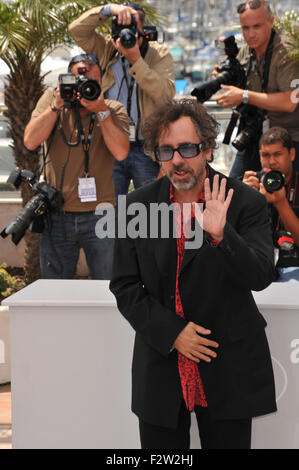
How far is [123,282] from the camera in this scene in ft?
6.13

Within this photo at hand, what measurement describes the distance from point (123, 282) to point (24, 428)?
2.84 feet

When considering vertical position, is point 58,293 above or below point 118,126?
below

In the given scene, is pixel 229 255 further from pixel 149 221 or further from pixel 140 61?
pixel 140 61

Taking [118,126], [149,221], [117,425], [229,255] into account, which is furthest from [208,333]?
[118,126]

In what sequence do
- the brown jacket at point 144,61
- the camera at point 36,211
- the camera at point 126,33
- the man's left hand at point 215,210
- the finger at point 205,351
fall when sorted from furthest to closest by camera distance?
the brown jacket at point 144,61, the camera at point 126,33, the camera at point 36,211, the finger at point 205,351, the man's left hand at point 215,210

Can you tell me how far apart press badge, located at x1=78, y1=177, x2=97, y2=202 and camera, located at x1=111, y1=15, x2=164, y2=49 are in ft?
2.72

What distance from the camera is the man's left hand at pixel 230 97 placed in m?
3.57

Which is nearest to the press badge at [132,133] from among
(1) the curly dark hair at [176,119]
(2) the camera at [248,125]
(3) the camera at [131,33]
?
(3) the camera at [131,33]

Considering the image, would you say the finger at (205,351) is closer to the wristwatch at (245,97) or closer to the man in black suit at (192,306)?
the man in black suit at (192,306)

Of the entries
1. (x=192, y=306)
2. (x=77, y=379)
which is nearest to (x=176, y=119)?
(x=192, y=306)

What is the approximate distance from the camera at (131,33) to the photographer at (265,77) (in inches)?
17.5

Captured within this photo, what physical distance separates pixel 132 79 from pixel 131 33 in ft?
0.97

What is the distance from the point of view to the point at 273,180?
306cm

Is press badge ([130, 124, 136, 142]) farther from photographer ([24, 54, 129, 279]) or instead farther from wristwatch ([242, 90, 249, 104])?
wristwatch ([242, 90, 249, 104])
